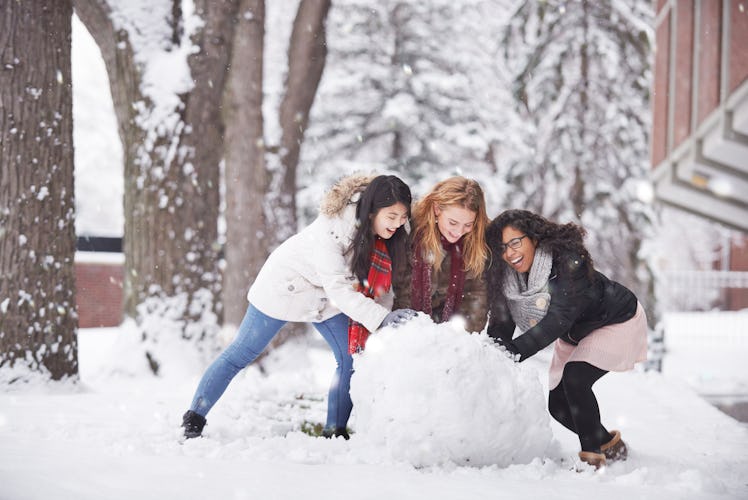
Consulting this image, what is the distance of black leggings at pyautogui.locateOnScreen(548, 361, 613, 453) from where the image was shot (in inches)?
145

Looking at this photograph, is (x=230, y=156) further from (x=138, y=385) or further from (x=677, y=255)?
(x=677, y=255)

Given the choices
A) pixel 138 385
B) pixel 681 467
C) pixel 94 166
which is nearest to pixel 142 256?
pixel 138 385

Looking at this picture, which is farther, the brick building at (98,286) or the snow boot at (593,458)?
the brick building at (98,286)

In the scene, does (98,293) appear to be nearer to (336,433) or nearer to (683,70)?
(683,70)

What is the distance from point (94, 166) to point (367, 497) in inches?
966

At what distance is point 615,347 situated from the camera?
3.81 meters

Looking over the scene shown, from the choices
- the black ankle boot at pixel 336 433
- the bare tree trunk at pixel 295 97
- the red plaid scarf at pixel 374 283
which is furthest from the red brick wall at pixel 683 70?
the black ankle boot at pixel 336 433

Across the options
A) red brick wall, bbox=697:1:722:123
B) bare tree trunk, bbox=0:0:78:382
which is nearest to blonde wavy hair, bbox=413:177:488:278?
bare tree trunk, bbox=0:0:78:382

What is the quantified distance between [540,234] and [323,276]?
1.16 meters

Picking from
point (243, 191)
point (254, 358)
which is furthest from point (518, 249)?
point (243, 191)

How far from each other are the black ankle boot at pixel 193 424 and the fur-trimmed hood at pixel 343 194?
1313 mm

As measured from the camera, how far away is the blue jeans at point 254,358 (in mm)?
3934

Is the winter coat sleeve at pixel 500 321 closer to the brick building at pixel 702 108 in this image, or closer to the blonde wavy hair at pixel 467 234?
the blonde wavy hair at pixel 467 234

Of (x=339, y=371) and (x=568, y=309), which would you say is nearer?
(x=568, y=309)
